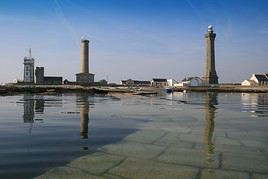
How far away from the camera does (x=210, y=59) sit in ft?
354

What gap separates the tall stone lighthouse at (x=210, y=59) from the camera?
10825 cm

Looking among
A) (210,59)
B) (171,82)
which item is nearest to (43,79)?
(171,82)

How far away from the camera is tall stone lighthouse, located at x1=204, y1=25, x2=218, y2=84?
355ft

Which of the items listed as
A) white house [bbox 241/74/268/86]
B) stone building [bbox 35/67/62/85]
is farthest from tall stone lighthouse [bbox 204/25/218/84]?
stone building [bbox 35/67/62/85]

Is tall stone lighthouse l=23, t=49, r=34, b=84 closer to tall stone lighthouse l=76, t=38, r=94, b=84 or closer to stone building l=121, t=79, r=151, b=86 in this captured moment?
tall stone lighthouse l=76, t=38, r=94, b=84

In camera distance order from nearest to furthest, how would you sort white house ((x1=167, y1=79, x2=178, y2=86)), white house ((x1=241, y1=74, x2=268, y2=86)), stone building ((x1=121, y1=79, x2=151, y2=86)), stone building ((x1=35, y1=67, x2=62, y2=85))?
stone building ((x1=35, y1=67, x2=62, y2=85)), white house ((x1=241, y1=74, x2=268, y2=86)), white house ((x1=167, y1=79, x2=178, y2=86)), stone building ((x1=121, y1=79, x2=151, y2=86))

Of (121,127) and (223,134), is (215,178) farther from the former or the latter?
(121,127)

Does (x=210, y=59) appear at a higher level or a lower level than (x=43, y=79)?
higher

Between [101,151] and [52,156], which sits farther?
[101,151]

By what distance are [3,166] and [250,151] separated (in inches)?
240

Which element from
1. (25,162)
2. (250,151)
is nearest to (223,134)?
(250,151)

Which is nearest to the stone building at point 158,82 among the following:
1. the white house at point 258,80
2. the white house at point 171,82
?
the white house at point 171,82

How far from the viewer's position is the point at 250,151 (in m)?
9.24

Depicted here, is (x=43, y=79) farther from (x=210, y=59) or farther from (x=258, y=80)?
(x=258, y=80)
